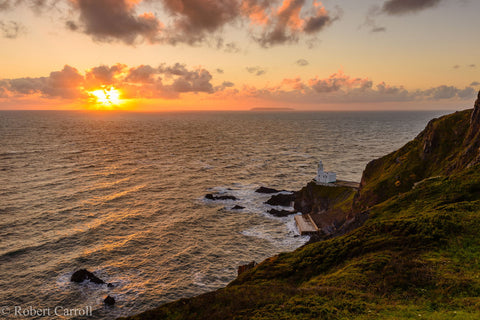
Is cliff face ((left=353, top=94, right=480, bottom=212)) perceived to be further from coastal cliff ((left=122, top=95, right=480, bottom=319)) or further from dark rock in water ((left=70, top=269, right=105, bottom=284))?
dark rock in water ((left=70, top=269, right=105, bottom=284))

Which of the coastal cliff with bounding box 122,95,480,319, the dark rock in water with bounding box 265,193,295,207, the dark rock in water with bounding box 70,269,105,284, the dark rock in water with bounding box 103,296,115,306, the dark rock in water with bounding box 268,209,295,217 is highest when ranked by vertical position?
the coastal cliff with bounding box 122,95,480,319

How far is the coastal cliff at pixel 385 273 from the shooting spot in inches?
797

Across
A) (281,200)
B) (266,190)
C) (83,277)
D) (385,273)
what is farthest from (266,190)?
(385,273)

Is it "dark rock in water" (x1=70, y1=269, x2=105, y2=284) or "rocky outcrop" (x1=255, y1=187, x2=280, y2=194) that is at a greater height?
"rocky outcrop" (x1=255, y1=187, x2=280, y2=194)

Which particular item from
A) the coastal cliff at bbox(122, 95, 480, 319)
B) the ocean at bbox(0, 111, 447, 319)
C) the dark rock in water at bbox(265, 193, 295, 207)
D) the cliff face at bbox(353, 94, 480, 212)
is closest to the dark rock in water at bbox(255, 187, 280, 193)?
the ocean at bbox(0, 111, 447, 319)

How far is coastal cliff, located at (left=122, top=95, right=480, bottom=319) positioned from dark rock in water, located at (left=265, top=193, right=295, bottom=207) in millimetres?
41542

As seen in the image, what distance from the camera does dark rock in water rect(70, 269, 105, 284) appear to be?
46.3 metres

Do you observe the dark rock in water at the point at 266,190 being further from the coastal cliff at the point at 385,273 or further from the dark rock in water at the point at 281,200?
the coastal cliff at the point at 385,273

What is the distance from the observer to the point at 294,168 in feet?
407

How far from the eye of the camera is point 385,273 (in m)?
24.0

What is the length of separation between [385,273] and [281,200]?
5970 cm

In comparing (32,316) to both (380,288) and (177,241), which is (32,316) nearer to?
(177,241)

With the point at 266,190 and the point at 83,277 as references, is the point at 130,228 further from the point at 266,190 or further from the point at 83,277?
the point at 266,190

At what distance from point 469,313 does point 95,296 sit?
45.3m
